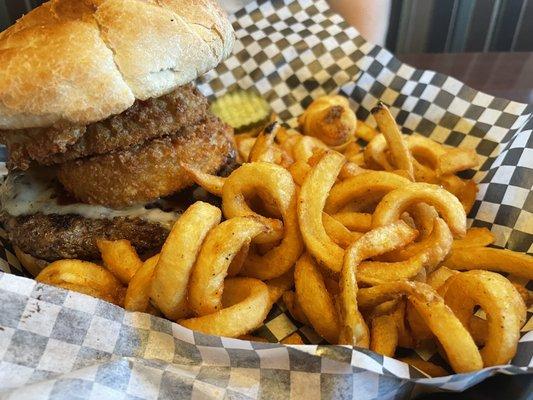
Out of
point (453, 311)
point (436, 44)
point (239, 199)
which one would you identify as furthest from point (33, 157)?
point (436, 44)

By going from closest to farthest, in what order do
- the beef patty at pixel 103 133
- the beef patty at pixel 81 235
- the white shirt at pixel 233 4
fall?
the beef patty at pixel 103 133
the beef patty at pixel 81 235
the white shirt at pixel 233 4

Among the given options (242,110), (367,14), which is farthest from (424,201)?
(367,14)

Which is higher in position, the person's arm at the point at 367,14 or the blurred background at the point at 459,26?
the person's arm at the point at 367,14

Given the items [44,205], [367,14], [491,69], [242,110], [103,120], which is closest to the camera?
[103,120]

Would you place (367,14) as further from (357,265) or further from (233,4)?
(357,265)

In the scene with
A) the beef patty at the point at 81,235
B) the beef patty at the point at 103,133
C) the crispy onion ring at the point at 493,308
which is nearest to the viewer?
the crispy onion ring at the point at 493,308

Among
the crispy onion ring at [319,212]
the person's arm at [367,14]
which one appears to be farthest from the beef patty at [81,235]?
the person's arm at [367,14]

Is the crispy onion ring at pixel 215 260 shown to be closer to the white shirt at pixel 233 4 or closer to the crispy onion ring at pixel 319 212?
the crispy onion ring at pixel 319 212

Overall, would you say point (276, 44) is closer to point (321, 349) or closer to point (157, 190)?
point (157, 190)
